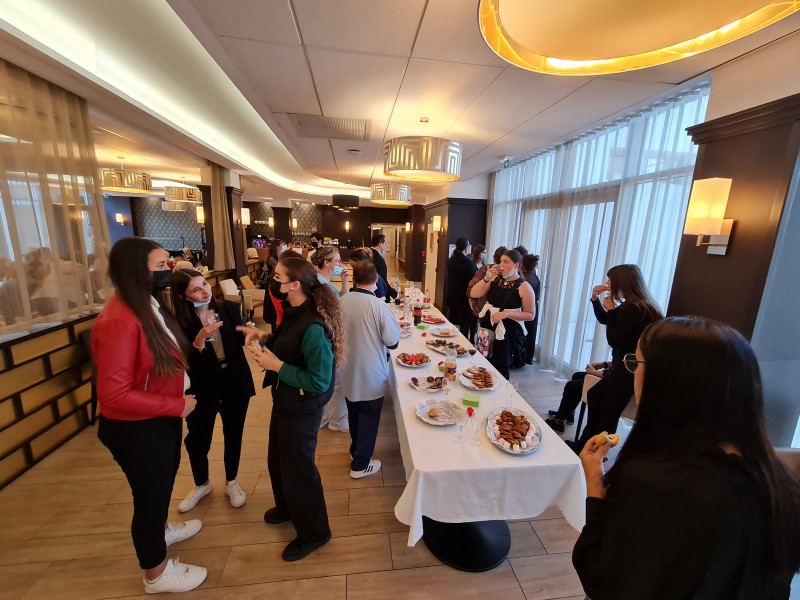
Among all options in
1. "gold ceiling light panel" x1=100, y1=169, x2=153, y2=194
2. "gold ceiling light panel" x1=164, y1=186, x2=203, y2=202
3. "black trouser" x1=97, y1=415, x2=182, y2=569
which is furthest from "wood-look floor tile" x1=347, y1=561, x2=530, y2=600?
"gold ceiling light panel" x1=164, y1=186, x2=203, y2=202

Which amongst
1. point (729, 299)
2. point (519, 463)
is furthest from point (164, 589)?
point (729, 299)

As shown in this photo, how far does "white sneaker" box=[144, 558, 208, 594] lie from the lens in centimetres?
161

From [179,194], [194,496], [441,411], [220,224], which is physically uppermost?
[179,194]

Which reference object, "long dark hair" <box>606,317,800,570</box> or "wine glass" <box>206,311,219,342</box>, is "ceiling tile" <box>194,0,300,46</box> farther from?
"long dark hair" <box>606,317,800,570</box>

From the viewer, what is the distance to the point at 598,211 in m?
3.72

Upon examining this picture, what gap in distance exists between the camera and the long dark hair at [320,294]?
63.0 inches

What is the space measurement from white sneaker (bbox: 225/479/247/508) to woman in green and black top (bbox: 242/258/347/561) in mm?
649

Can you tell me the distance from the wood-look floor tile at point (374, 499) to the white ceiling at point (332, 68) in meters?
2.67

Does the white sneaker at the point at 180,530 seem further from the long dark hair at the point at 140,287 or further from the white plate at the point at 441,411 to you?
the white plate at the point at 441,411

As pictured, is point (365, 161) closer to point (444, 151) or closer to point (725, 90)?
point (444, 151)

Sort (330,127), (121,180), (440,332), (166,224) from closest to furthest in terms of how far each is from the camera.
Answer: (440,332) → (330,127) → (121,180) → (166,224)

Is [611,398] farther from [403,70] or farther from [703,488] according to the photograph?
[403,70]

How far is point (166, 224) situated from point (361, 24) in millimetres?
14860

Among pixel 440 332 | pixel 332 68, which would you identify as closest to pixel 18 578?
pixel 440 332
